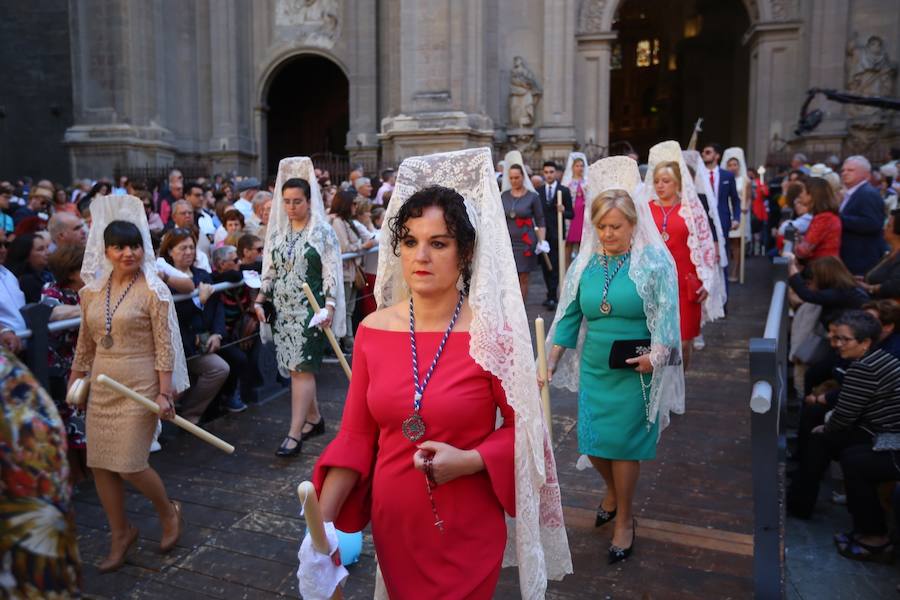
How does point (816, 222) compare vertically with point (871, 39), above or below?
below

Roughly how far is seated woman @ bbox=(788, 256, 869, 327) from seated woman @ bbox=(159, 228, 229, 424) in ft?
16.8

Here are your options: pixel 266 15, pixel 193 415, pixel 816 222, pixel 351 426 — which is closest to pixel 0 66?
pixel 266 15

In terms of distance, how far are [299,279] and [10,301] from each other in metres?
1.97

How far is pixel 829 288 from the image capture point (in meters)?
6.86

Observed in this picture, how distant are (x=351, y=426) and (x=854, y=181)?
7.19 m

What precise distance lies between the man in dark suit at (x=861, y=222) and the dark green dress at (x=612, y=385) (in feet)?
15.3

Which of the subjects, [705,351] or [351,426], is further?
[705,351]

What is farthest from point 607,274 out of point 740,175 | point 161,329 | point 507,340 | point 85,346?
point 740,175

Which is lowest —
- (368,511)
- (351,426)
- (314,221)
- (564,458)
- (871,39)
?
(564,458)

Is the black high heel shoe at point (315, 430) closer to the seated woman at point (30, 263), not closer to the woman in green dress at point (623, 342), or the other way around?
the seated woman at point (30, 263)

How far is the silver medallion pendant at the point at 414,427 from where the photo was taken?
2379mm

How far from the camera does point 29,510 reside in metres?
1.36

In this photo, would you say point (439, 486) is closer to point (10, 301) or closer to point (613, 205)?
point (613, 205)

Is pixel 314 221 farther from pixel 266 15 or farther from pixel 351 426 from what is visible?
pixel 266 15
